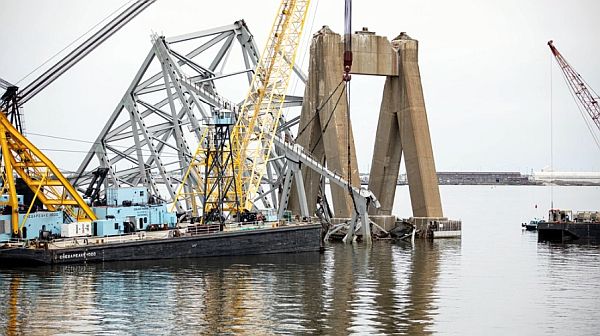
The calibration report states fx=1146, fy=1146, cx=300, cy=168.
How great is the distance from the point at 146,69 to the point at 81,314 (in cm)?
5893

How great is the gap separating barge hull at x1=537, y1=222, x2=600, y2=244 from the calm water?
19.8m

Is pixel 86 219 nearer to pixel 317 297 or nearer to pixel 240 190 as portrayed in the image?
pixel 240 190

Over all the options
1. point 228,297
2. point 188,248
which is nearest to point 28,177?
point 188,248

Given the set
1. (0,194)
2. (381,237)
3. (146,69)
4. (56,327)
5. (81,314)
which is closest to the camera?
(56,327)

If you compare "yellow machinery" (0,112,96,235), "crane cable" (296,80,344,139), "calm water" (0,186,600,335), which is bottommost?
"calm water" (0,186,600,335)

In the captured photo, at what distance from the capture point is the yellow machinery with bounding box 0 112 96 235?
78438 millimetres

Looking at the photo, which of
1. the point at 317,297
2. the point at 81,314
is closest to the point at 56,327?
the point at 81,314

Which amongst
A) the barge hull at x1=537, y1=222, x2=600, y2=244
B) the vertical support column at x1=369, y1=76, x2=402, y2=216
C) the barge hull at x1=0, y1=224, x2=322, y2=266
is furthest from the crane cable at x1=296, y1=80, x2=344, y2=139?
the barge hull at x1=537, y1=222, x2=600, y2=244

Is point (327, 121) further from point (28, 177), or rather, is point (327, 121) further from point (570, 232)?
point (28, 177)

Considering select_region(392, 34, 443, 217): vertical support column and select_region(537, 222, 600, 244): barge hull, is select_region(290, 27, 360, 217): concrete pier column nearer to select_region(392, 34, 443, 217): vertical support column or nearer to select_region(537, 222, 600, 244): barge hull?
select_region(392, 34, 443, 217): vertical support column

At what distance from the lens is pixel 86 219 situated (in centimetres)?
8362

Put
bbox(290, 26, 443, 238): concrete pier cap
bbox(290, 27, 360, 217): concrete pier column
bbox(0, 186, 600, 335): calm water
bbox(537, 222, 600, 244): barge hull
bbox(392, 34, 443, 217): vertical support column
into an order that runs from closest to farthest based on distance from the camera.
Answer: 1. bbox(0, 186, 600, 335): calm water
2. bbox(290, 27, 360, 217): concrete pier column
3. bbox(290, 26, 443, 238): concrete pier cap
4. bbox(537, 222, 600, 244): barge hull
5. bbox(392, 34, 443, 217): vertical support column

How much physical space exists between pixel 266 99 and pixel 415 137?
14.6 m

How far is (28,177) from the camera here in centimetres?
8169
